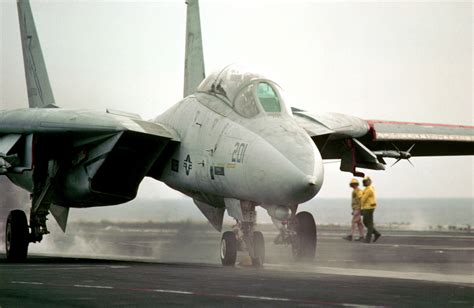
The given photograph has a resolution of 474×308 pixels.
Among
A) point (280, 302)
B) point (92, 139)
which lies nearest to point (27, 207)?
point (92, 139)

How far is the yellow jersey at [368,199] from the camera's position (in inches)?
1069

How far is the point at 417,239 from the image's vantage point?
30562 millimetres

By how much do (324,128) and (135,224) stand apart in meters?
28.1

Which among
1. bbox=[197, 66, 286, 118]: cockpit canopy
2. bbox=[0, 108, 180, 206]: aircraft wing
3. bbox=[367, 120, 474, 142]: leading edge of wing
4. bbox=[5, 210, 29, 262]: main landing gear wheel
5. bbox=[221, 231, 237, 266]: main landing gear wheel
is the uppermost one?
bbox=[197, 66, 286, 118]: cockpit canopy

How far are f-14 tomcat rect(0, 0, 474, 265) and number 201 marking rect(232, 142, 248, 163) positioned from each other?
0.07 feet

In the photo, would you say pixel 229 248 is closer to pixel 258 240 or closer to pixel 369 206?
pixel 258 240

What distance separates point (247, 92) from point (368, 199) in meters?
10.4

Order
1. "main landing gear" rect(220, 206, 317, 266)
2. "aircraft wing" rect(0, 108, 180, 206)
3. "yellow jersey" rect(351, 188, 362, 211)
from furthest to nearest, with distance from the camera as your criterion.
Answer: "yellow jersey" rect(351, 188, 362, 211) < "aircraft wing" rect(0, 108, 180, 206) < "main landing gear" rect(220, 206, 317, 266)

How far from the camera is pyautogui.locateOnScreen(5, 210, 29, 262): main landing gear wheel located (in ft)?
64.8

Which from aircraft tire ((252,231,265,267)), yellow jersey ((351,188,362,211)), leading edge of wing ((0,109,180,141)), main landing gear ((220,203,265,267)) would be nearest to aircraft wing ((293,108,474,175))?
main landing gear ((220,203,265,267))

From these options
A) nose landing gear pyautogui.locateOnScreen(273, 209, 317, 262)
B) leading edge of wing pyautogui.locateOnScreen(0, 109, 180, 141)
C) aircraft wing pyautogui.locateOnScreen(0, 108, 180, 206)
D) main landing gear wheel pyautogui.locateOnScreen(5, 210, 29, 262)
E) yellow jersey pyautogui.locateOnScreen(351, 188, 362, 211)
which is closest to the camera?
leading edge of wing pyautogui.locateOnScreen(0, 109, 180, 141)

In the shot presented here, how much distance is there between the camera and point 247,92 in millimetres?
17703

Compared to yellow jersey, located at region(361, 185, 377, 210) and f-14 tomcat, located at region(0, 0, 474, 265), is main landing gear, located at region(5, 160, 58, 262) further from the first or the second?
yellow jersey, located at region(361, 185, 377, 210)

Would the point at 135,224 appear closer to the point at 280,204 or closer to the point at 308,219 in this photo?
the point at 308,219
